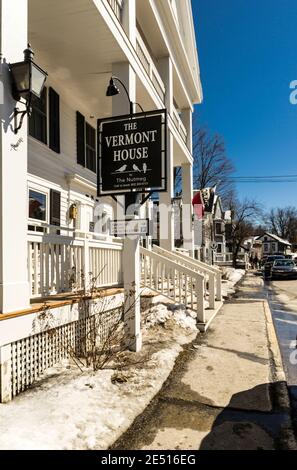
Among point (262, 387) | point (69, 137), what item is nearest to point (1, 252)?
point (262, 387)

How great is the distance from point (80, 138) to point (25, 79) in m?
6.39

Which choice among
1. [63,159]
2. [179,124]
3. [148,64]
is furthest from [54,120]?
[179,124]

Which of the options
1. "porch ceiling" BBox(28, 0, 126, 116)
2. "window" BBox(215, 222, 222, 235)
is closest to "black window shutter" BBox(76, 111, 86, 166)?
"porch ceiling" BBox(28, 0, 126, 116)

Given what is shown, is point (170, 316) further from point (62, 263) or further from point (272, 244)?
point (272, 244)

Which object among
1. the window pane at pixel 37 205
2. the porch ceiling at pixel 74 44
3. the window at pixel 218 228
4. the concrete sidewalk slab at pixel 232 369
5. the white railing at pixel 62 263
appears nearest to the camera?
the concrete sidewalk slab at pixel 232 369

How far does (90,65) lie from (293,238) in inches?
4011

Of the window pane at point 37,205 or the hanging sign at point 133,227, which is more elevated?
the window pane at point 37,205

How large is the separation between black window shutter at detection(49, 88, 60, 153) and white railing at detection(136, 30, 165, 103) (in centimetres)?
221

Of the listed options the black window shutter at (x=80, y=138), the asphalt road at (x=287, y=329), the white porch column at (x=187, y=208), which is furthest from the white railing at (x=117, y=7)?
the white porch column at (x=187, y=208)

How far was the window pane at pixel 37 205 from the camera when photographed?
314 inches

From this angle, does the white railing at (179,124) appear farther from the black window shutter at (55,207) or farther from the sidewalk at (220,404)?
the sidewalk at (220,404)

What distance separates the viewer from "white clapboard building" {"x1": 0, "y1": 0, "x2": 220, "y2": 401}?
3.83m

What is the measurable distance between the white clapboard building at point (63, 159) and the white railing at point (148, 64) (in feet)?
0.12

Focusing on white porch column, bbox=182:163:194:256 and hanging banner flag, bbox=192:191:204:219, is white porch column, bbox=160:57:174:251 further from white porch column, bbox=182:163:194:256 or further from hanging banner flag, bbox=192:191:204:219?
hanging banner flag, bbox=192:191:204:219
